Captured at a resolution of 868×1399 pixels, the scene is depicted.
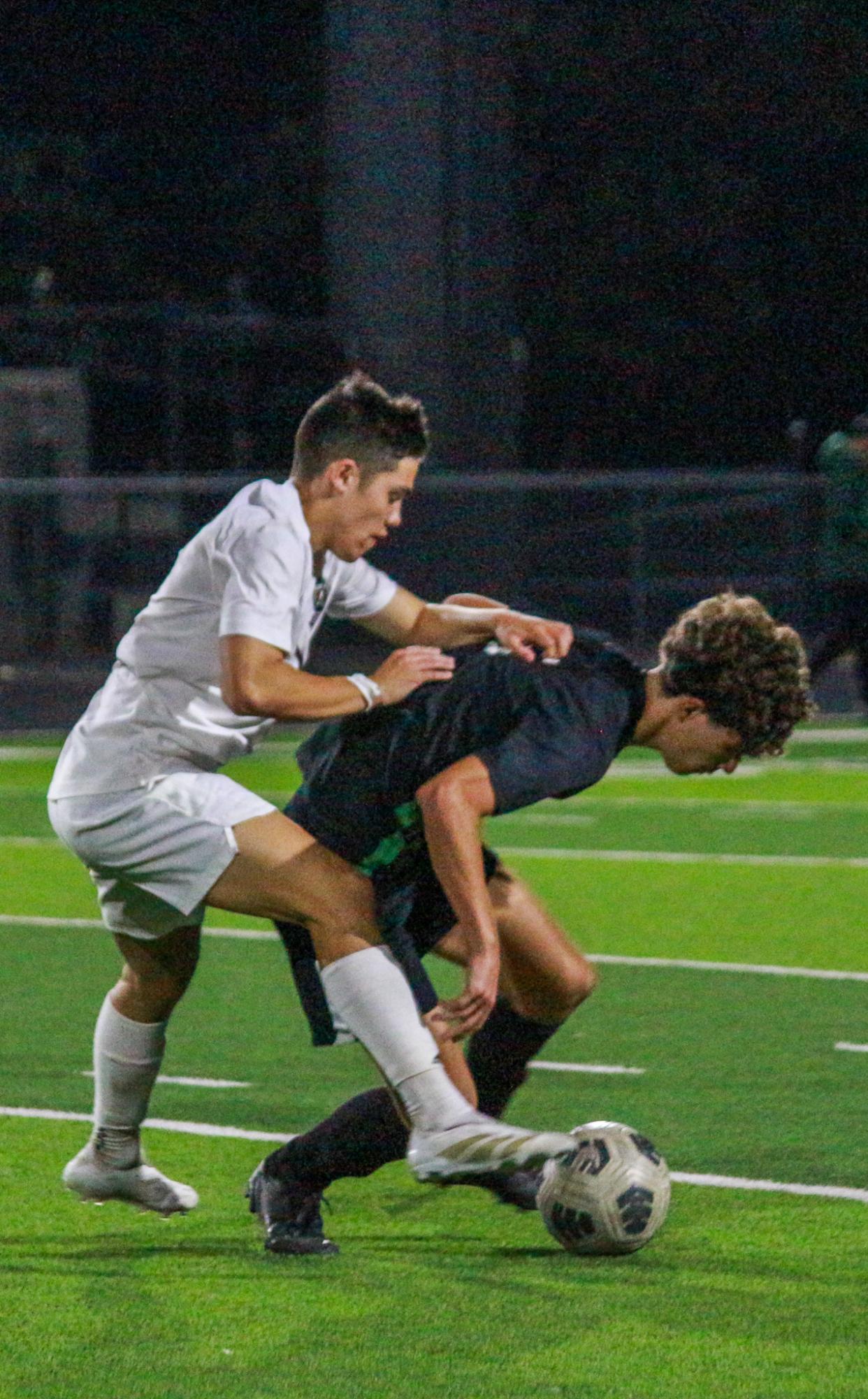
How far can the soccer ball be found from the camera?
17.0 feet

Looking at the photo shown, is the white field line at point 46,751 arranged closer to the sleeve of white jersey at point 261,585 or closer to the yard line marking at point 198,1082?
the yard line marking at point 198,1082

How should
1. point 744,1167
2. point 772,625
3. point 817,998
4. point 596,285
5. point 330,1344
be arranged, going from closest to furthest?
1. point 330,1344
2. point 772,625
3. point 744,1167
4. point 817,998
5. point 596,285

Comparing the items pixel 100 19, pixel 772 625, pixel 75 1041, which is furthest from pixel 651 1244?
pixel 100 19

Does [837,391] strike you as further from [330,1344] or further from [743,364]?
[330,1344]

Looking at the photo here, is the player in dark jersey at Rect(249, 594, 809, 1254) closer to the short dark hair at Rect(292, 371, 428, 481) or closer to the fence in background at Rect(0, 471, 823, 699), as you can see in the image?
the short dark hair at Rect(292, 371, 428, 481)

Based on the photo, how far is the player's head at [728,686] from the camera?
16.8 feet

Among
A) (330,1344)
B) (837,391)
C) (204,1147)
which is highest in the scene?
(330,1344)

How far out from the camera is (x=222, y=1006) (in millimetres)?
8344

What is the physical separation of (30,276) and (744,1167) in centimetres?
2943

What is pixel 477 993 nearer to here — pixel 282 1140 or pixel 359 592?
pixel 359 592

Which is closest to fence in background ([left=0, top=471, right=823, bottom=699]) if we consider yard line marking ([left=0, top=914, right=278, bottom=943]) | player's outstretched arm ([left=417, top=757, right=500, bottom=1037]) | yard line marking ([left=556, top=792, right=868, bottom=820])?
yard line marking ([left=556, top=792, right=868, bottom=820])

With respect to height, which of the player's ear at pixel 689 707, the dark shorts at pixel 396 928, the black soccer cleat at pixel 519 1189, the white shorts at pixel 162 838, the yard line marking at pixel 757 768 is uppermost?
the player's ear at pixel 689 707

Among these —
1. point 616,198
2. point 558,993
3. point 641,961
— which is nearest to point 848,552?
point 641,961

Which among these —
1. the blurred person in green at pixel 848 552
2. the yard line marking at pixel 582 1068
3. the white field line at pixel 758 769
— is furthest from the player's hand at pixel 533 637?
the blurred person in green at pixel 848 552
